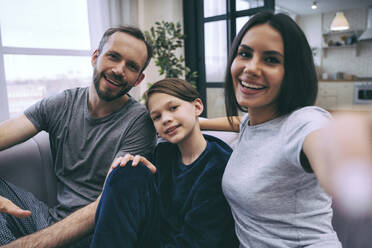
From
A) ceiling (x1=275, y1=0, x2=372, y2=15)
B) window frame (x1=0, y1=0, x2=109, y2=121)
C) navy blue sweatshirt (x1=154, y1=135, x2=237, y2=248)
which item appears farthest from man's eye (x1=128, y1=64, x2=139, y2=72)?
ceiling (x1=275, y1=0, x2=372, y2=15)

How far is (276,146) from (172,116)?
18.0 inches

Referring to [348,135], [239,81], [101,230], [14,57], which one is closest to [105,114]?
[101,230]

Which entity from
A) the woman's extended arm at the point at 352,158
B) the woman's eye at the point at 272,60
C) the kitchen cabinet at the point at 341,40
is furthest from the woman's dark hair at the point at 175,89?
the kitchen cabinet at the point at 341,40

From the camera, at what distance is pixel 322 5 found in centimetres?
642

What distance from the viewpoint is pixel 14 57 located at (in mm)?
2510

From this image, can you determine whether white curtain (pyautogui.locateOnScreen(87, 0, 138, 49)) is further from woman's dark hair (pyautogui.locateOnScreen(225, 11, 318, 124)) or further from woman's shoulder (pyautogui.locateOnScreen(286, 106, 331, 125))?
woman's shoulder (pyautogui.locateOnScreen(286, 106, 331, 125))

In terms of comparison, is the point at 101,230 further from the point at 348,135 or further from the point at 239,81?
the point at 348,135

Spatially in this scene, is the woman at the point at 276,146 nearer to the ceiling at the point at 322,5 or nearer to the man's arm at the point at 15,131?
the man's arm at the point at 15,131

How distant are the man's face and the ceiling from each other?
5667mm

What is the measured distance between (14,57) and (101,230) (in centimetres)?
231

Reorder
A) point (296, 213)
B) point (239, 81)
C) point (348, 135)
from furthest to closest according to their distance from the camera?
point (239, 81) → point (296, 213) → point (348, 135)

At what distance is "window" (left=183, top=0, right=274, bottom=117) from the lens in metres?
3.29

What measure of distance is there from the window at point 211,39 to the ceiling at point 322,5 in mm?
3264

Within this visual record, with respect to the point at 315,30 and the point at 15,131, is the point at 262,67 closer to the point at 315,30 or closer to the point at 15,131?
the point at 15,131
